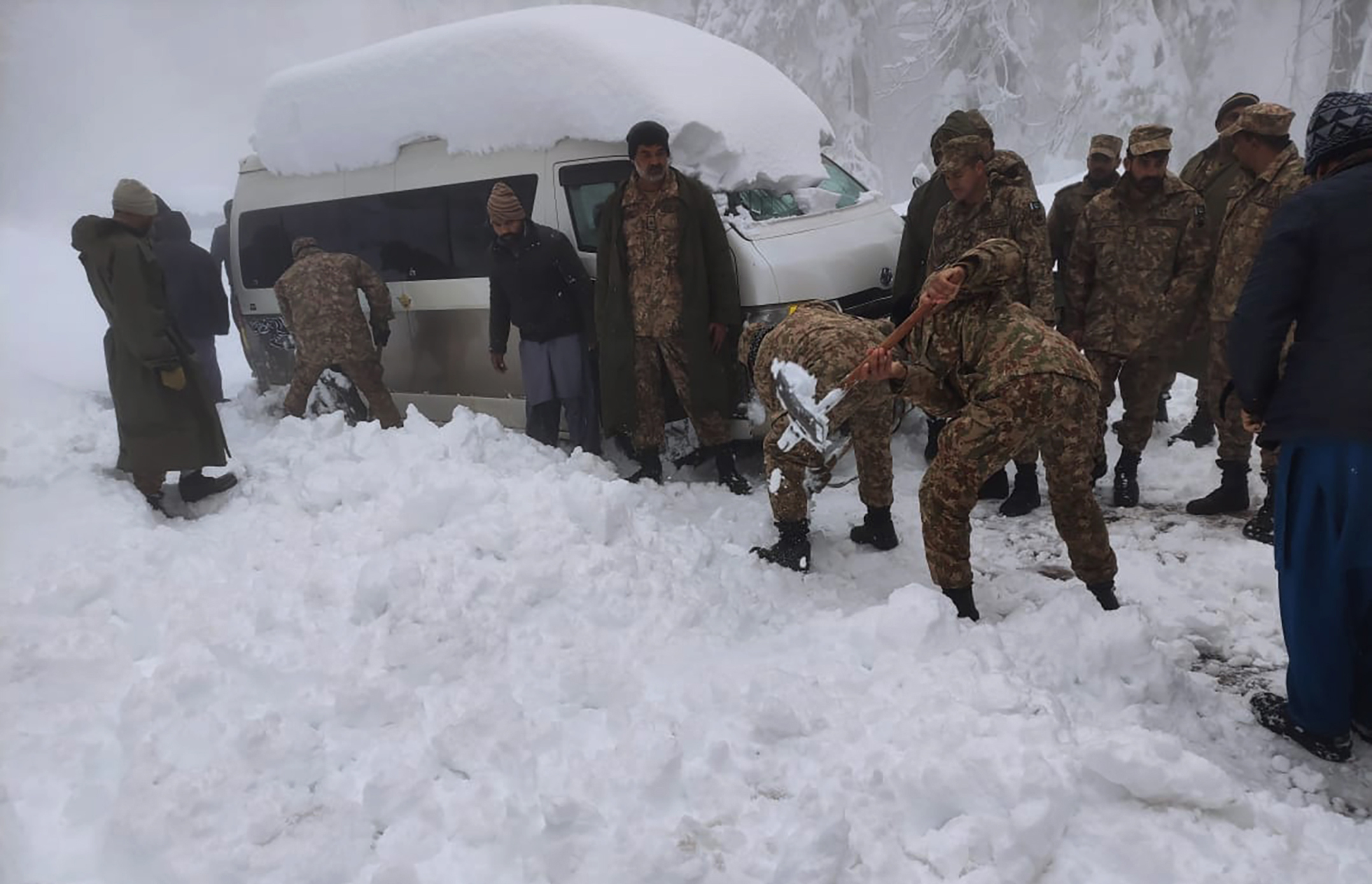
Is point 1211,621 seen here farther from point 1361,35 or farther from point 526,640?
point 1361,35

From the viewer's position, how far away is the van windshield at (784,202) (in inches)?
201

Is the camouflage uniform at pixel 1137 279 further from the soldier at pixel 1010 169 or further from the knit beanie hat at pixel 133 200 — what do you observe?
the knit beanie hat at pixel 133 200

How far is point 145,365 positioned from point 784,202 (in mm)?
3932

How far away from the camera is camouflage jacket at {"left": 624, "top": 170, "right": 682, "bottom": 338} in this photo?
464 centimetres

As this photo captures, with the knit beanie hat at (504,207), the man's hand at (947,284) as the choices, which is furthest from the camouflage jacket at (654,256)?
the man's hand at (947,284)

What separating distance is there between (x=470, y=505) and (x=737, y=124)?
9.62 feet

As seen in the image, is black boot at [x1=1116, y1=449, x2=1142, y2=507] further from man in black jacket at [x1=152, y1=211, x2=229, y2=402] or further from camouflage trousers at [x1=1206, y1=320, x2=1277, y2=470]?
man in black jacket at [x1=152, y1=211, x2=229, y2=402]

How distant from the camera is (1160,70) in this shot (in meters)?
17.7

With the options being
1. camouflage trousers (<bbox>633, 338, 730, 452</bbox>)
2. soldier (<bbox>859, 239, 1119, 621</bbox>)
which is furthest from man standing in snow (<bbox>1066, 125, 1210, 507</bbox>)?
camouflage trousers (<bbox>633, 338, 730, 452</bbox>)

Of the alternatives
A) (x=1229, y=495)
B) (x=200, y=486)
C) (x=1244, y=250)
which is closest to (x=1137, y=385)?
(x=1229, y=495)

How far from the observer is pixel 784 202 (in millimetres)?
5309

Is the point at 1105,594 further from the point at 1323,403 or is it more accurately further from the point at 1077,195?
the point at 1077,195

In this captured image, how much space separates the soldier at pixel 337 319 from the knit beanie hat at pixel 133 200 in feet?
3.91

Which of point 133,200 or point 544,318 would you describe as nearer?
point 133,200
